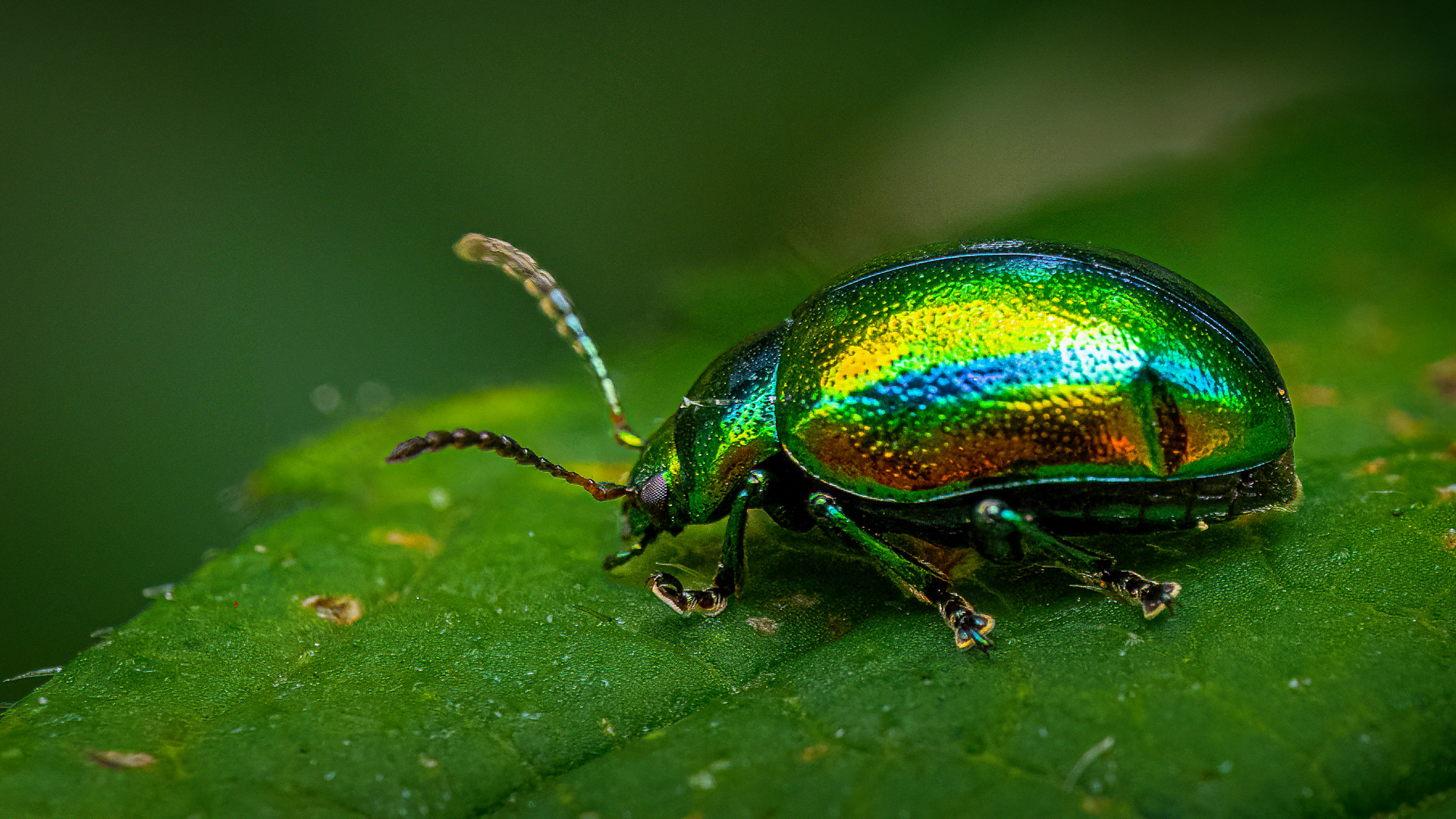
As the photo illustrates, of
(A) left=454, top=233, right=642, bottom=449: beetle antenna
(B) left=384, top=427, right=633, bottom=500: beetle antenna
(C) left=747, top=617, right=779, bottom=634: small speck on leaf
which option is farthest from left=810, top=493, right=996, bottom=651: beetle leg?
(A) left=454, top=233, right=642, bottom=449: beetle antenna

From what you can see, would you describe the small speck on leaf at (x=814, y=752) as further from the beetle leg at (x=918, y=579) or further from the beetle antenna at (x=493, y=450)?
the beetle antenna at (x=493, y=450)

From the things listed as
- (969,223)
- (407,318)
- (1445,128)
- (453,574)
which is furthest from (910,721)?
(1445,128)

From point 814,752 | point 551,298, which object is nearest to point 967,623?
point 814,752

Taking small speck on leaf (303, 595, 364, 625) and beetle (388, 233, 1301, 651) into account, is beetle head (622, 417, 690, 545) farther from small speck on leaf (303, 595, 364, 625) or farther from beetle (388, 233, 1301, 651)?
small speck on leaf (303, 595, 364, 625)

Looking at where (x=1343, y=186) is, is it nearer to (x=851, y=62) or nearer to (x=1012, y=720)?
(x=851, y=62)

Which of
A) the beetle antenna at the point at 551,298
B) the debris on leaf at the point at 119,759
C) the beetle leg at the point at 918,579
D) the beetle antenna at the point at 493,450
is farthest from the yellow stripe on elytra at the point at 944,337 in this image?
the debris on leaf at the point at 119,759

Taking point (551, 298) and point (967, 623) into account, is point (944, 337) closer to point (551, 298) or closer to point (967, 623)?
point (967, 623)
